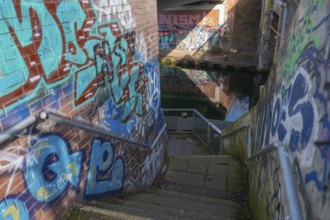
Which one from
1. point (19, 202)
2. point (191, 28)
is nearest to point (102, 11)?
point (19, 202)

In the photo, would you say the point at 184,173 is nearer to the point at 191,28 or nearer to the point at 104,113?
the point at 104,113

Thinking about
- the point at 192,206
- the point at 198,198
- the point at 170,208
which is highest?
the point at 170,208

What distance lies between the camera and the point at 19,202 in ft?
8.31

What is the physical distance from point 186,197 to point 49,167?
309cm

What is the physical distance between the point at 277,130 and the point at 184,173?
12.4 feet

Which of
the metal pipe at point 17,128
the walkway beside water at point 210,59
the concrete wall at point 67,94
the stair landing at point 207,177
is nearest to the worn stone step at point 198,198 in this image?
the stair landing at point 207,177

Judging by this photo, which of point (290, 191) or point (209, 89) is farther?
point (209, 89)

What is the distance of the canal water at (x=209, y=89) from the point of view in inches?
743

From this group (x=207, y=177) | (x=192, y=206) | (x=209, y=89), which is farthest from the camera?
(x=209, y=89)

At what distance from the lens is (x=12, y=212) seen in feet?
8.05

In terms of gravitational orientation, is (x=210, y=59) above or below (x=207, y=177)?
below

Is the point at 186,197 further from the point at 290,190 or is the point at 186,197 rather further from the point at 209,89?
the point at 209,89

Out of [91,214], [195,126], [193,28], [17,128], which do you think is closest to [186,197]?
[91,214]

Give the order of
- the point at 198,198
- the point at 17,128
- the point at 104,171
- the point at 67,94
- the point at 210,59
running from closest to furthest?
1. the point at 17,128
2. the point at 67,94
3. the point at 104,171
4. the point at 198,198
5. the point at 210,59
